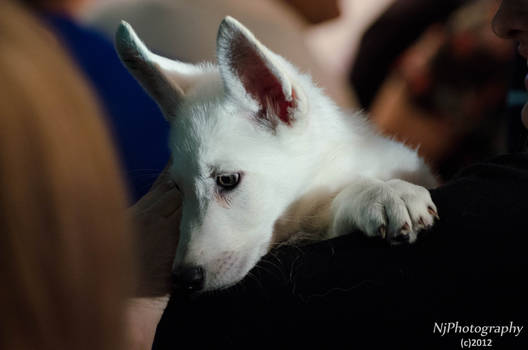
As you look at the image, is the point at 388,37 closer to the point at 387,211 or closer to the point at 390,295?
the point at 387,211

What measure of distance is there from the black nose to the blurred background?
1.92 feet

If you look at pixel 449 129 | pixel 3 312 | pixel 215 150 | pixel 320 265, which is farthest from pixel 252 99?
pixel 449 129

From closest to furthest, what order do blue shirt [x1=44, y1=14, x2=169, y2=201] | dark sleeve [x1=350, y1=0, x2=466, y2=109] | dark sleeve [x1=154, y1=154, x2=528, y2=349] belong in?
dark sleeve [x1=154, y1=154, x2=528, y2=349]
blue shirt [x1=44, y1=14, x2=169, y2=201]
dark sleeve [x1=350, y1=0, x2=466, y2=109]

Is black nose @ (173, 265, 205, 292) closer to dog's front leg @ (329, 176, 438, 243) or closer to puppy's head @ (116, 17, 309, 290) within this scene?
puppy's head @ (116, 17, 309, 290)

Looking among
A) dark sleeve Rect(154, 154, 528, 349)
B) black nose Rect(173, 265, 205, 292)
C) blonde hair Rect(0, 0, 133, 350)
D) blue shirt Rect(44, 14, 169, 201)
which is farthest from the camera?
blue shirt Rect(44, 14, 169, 201)

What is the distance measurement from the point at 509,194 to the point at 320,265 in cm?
39

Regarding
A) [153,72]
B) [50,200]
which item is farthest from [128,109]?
[50,200]

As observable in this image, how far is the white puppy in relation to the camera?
1082 mm

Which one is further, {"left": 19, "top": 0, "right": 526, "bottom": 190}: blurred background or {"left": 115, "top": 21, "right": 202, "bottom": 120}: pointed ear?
{"left": 19, "top": 0, "right": 526, "bottom": 190}: blurred background

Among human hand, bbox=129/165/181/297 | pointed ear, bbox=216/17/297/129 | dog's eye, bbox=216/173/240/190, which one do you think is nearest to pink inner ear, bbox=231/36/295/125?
pointed ear, bbox=216/17/297/129

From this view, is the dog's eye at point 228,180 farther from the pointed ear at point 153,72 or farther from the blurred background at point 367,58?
the blurred background at point 367,58

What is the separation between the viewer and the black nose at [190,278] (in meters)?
1.06

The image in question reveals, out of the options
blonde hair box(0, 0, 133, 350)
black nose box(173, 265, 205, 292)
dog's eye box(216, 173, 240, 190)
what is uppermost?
dog's eye box(216, 173, 240, 190)

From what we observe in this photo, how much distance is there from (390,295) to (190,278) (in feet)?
1.29
